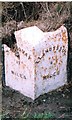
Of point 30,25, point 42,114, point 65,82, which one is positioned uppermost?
point 30,25

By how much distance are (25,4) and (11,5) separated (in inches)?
3.8

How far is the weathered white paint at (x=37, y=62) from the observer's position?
3156mm

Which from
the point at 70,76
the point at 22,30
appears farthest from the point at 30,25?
the point at 70,76

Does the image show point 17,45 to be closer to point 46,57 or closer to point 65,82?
point 46,57

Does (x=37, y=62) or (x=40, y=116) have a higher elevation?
(x=37, y=62)

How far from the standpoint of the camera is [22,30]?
317 cm

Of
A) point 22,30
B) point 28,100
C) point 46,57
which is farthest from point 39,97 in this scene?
point 22,30

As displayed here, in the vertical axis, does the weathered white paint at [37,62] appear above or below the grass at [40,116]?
above

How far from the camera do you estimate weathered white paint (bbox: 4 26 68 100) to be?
3.16 metres

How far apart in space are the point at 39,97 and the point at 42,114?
12 centimetres

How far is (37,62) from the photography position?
317 centimetres

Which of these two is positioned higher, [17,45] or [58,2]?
[58,2]

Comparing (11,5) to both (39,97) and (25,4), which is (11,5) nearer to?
(25,4)

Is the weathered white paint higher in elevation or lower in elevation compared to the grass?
higher
